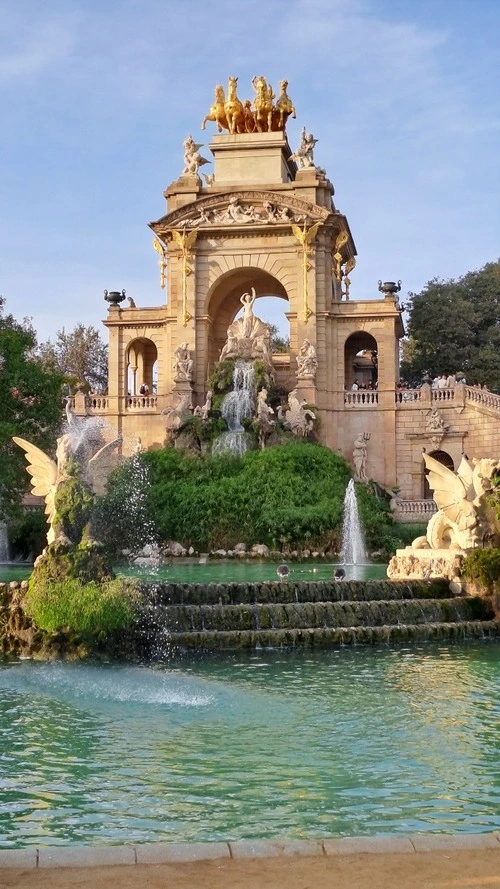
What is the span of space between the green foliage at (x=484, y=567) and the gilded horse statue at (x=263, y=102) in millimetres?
29059

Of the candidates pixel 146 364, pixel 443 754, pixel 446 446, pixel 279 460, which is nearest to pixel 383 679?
pixel 443 754

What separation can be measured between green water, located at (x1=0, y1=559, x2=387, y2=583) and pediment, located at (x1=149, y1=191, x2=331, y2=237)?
1436 centimetres

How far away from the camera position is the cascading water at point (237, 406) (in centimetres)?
3697

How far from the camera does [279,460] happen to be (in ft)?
117

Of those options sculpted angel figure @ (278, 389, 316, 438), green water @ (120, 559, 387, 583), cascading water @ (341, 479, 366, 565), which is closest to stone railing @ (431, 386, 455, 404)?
sculpted angel figure @ (278, 389, 316, 438)

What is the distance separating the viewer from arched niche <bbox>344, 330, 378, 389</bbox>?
4462cm

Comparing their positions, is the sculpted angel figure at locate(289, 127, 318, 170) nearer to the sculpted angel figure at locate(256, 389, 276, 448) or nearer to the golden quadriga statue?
the sculpted angel figure at locate(256, 389, 276, 448)

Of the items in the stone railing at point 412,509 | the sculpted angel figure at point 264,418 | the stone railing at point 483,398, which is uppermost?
the stone railing at point 483,398

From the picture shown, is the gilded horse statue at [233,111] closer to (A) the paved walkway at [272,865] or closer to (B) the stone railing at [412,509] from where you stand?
(B) the stone railing at [412,509]

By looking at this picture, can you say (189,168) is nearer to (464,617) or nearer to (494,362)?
(494,362)

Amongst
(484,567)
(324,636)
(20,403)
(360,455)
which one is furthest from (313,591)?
(360,455)

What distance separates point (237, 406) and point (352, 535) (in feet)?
22.2

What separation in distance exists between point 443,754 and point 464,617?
342 inches

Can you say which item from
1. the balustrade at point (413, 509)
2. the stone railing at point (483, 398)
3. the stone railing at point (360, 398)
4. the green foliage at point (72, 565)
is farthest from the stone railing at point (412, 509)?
the green foliage at point (72, 565)
